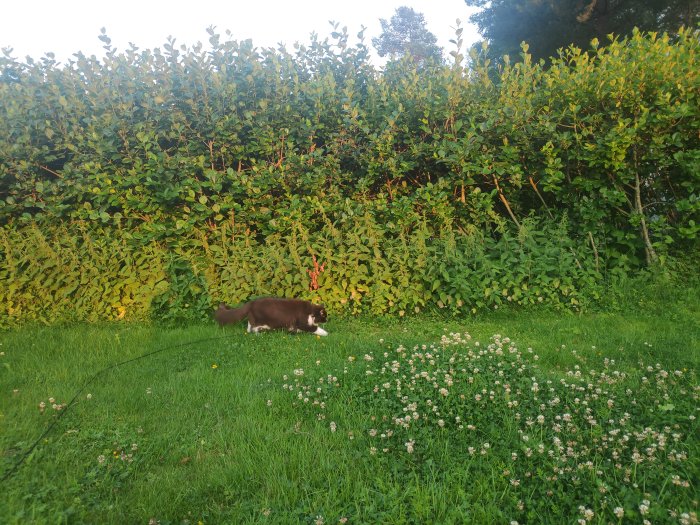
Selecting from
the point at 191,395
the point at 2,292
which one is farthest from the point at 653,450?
the point at 2,292

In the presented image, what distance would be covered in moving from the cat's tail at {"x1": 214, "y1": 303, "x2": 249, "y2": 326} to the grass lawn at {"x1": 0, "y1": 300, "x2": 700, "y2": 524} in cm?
59

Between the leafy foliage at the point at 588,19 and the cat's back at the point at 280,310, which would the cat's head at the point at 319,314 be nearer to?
the cat's back at the point at 280,310

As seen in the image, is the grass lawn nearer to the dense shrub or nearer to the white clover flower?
the white clover flower

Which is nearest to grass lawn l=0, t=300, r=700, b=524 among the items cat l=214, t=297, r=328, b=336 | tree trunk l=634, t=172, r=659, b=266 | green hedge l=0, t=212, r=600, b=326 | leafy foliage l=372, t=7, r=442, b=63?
cat l=214, t=297, r=328, b=336

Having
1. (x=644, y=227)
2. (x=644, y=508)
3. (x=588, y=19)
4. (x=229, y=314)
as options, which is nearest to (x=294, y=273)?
(x=229, y=314)

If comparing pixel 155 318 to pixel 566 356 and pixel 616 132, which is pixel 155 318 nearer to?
pixel 566 356

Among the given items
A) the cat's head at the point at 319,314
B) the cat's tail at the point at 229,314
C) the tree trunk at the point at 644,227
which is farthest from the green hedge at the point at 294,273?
the tree trunk at the point at 644,227

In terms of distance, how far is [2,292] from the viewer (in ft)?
19.5

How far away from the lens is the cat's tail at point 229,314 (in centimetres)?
528

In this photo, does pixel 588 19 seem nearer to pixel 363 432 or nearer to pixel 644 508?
pixel 363 432

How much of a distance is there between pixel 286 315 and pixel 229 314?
0.71 meters

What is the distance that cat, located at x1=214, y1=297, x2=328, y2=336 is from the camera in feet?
16.9

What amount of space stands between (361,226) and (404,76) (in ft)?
8.76

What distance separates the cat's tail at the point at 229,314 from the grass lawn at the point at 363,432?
59cm
